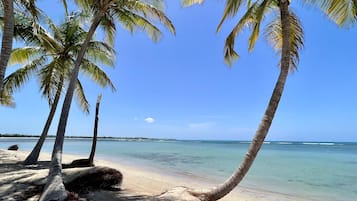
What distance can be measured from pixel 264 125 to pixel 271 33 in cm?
318

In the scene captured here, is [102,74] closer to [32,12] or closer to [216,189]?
[32,12]

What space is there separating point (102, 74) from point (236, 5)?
8403 millimetres

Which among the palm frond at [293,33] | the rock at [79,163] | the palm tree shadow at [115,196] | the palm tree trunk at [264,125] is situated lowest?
the palm tree shadow at [115,196]

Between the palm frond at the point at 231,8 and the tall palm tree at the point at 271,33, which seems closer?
the tall palm tree at the point at 271,33

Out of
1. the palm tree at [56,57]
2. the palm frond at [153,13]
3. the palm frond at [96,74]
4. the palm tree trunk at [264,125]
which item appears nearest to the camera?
the palm tree trunk at [264,125]

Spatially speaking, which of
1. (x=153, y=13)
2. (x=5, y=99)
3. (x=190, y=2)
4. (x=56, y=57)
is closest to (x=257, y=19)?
(x=190, y=2)

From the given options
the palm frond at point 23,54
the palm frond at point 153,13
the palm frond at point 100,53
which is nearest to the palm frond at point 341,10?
the palm frond at point 153,13

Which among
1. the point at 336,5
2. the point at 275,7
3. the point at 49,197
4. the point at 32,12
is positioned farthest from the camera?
the point at 32,12

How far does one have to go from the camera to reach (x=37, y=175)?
7223 millimetres

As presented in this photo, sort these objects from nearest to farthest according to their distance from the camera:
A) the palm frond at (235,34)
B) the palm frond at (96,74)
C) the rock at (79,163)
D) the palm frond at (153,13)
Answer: the palm frond at (235,34) < the palm frond at (153,13) < the rock at (79,163) < the palm frond at (96,74)

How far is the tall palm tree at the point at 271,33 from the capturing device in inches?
246

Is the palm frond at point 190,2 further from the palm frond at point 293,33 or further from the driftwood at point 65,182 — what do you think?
the driftwood at point 65,182

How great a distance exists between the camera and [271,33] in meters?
8.19

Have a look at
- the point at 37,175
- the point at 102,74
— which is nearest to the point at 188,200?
the point at 37,175
